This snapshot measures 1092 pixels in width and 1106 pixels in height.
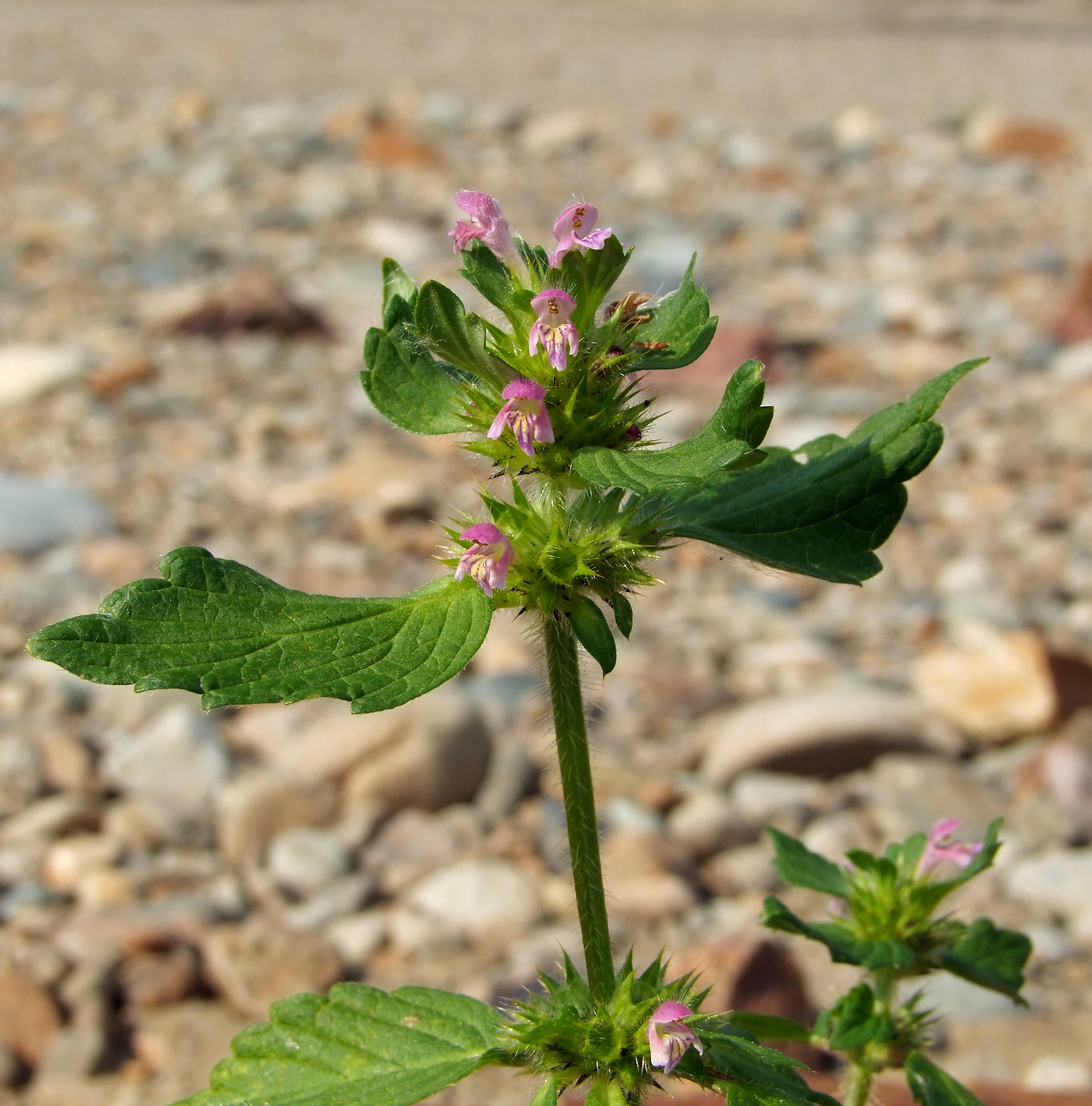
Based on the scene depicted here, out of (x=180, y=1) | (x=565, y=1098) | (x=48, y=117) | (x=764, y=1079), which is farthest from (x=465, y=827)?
(x=180, y=1)

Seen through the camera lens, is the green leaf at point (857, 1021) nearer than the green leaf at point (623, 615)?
No

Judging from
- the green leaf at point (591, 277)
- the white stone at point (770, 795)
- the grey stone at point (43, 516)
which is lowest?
the green leaf at point (591, 277)

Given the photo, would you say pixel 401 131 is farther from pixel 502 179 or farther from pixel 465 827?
pixel 465 827

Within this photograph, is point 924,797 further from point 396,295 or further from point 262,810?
point 396,295

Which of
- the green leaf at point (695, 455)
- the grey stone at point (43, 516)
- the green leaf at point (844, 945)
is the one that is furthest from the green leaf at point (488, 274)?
the grey stone at point (43, 516)

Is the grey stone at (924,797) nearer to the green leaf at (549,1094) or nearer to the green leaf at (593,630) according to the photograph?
the green leaf at (549,1094)

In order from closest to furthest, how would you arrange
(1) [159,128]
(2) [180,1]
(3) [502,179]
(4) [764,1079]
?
1. (4) [764,1079]
2. (3) [502,179]
3. (1) [159,128]
4. (2) [180,1]

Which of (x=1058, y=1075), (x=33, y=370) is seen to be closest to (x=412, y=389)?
(x=1058, y=1075)
